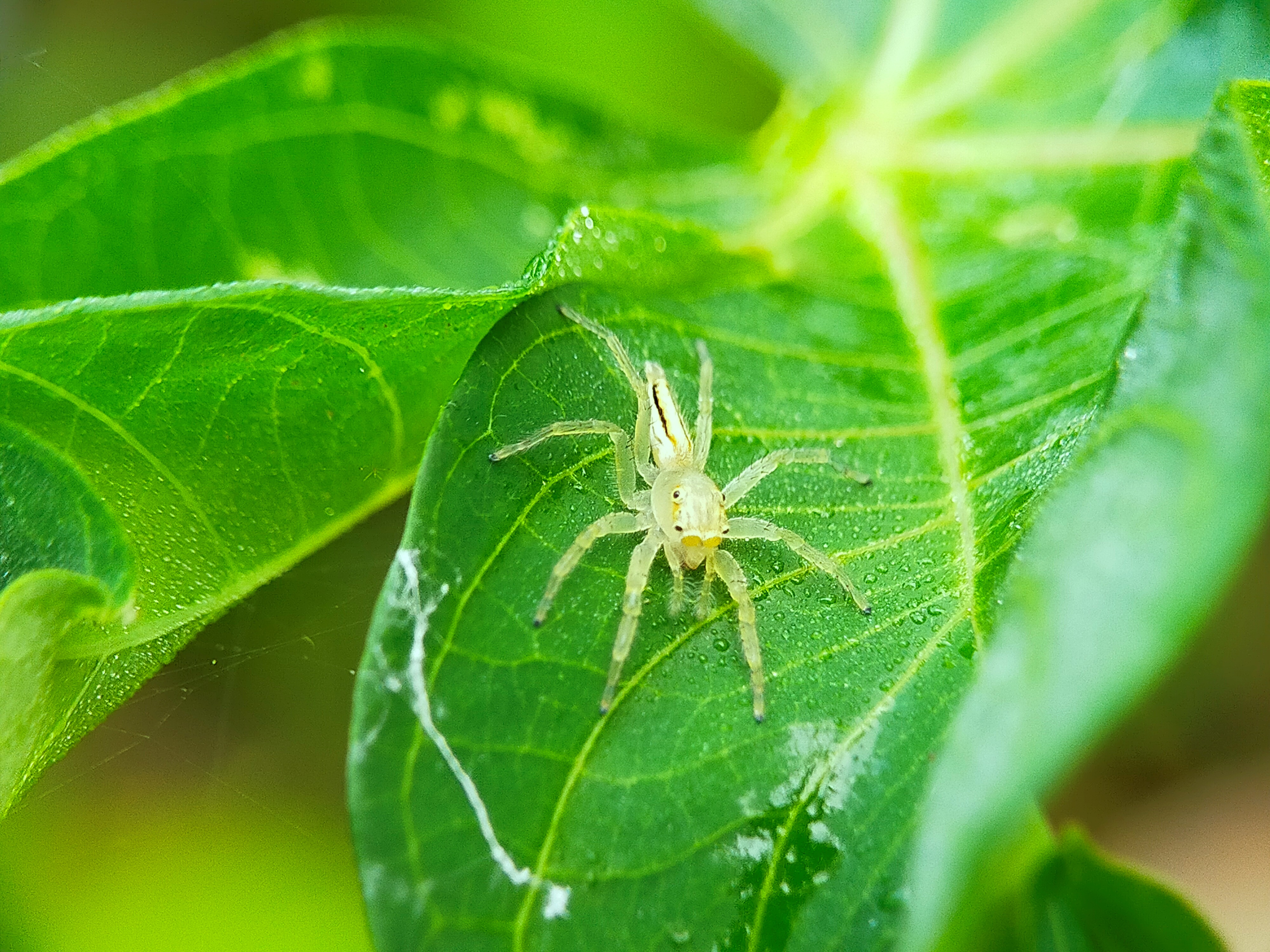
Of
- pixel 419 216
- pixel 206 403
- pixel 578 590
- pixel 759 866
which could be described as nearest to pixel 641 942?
pixel 759 866

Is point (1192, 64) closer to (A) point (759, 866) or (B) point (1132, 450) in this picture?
(B) point (1132, 450)

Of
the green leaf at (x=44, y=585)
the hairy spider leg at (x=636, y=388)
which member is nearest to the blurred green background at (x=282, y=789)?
the green leaf at (x=44, y=585)

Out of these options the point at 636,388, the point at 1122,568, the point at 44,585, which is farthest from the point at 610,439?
the point at 1122,568

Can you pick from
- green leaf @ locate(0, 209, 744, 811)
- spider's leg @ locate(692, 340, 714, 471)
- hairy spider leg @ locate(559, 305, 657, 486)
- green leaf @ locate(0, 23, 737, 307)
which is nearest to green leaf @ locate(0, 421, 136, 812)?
green leaf @ locate(0, 209, 744, 811)

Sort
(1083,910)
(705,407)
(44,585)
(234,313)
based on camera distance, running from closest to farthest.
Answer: (1083,910) < (44,585) < (234,313) < (705,407)

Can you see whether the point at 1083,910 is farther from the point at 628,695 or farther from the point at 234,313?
the point at 234,313

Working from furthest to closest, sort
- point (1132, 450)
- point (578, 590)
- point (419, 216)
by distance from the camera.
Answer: point (419, 216), point (578, 590), point (1132, 450)
